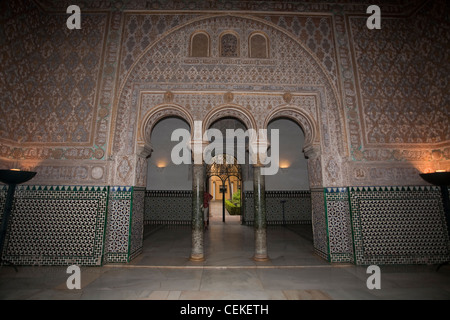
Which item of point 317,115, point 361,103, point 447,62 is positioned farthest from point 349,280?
point 447,62

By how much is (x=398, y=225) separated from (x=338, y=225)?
3.23 feet

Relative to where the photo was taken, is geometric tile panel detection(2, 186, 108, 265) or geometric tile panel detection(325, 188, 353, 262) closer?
geometric tile panel detection(2, 186, 108, 265)

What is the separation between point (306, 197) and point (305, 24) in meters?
5.64

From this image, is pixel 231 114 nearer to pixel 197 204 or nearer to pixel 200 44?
pixel 200 44

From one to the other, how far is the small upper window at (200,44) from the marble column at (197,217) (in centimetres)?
225

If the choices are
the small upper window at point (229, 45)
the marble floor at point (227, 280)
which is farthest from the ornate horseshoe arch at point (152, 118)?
the marble floor at point (227, 280)

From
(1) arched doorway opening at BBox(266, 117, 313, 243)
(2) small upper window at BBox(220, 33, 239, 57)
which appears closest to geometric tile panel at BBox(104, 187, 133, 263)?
(2) small upper window at BBox(220, 33, 239, 57)

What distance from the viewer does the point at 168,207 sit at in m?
8.02

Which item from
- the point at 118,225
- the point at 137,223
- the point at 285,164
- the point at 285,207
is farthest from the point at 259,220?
the point at 285,164

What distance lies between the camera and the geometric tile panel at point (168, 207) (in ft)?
26.0

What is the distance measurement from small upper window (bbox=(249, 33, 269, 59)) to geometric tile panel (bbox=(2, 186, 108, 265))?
12.5ft

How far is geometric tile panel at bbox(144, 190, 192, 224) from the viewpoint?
7.91 m

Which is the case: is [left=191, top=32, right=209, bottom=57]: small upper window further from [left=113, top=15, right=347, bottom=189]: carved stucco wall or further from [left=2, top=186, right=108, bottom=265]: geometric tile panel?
[left=2, top=186, right=108, bottom=265]: geometric tile panel

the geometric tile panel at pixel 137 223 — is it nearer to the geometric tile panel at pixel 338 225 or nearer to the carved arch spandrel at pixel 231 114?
the carved arch spandrel at pixel 231 114
